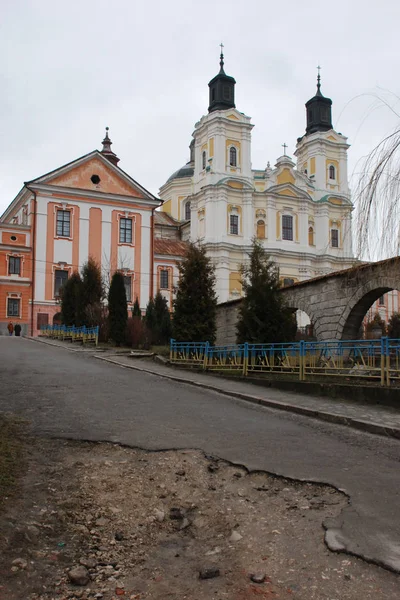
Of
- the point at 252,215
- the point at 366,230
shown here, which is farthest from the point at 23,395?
the point at 252,215

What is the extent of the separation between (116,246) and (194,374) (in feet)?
101

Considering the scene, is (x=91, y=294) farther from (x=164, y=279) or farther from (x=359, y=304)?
(x=359, y=304)

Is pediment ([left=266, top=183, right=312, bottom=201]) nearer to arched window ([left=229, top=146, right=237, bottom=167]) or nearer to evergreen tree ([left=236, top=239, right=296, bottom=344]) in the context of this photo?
arched window ([left=229, top=146, right=237, bottom=167])

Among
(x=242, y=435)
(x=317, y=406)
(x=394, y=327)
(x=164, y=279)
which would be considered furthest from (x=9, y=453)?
(x=164, y=279)

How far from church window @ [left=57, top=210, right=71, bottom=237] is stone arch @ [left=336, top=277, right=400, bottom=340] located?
31.9 m

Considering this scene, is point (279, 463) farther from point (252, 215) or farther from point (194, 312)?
point (252, 215)

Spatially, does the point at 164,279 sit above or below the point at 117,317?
above

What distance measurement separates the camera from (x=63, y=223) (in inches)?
1730

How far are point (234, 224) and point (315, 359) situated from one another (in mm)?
44240

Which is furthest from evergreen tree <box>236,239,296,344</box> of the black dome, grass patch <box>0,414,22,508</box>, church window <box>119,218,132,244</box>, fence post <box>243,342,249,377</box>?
the black dome

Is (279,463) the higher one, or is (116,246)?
(116,246)

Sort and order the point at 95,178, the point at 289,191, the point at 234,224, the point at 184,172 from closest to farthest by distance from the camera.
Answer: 1. the point at 95,178
2. the point at 234,224
3. the point at 289,191
4. the point at 184,172

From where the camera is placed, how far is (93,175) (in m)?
45.1

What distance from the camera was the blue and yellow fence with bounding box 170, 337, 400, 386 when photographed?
1029cm
